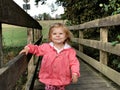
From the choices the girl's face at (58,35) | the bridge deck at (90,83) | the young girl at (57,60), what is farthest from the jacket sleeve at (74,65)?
the bridge deck at (90,83)

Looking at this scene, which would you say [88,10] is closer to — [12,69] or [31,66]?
[31,66]

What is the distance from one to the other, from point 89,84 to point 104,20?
1.07 meters

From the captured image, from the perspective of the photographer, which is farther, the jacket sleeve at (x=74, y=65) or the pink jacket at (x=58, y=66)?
the pink jacket at (x=58, y=66)

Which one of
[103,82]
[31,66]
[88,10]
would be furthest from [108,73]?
[88,10]

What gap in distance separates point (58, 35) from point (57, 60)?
26 centimetres

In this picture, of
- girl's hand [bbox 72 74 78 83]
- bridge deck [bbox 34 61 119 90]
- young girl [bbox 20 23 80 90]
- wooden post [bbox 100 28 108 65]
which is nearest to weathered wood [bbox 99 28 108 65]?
wooden post [bbox 100 28 108 65]

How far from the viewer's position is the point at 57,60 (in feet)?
13.0

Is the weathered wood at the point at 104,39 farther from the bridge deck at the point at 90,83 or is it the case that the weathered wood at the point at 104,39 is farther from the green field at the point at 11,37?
the green field at the point at 11,37

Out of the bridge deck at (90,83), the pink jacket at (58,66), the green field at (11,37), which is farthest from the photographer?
the green field at (11,37)

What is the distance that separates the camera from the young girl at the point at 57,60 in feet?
12.9

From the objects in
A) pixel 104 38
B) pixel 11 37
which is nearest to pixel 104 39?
pixel 104 38

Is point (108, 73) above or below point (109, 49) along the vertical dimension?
below

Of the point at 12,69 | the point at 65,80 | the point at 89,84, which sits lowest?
the point at 89,84

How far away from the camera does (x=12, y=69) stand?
2658 mm
